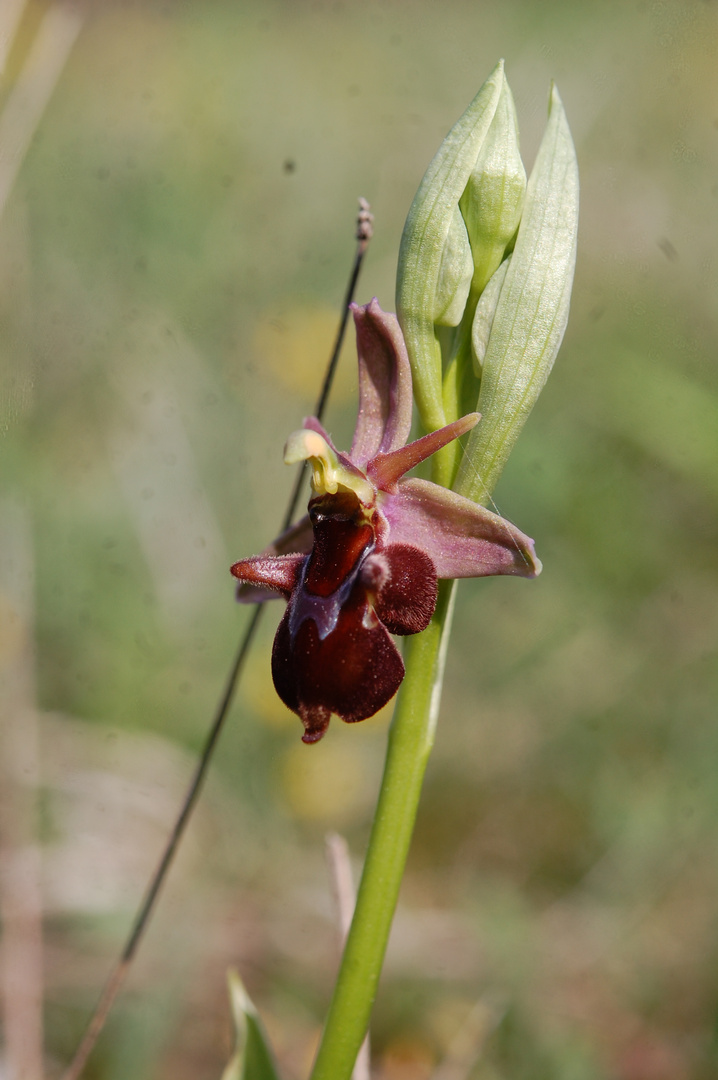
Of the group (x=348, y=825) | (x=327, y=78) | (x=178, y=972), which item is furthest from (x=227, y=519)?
(x=327, y=78)

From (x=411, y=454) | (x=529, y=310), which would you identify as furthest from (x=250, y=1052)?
(x=529, y=310)

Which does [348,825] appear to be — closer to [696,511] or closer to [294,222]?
[696,511]

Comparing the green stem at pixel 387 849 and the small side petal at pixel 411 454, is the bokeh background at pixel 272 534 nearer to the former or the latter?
the green stem at pixel 387 849

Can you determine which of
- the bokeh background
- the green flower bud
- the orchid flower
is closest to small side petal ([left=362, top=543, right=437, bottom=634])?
the orchid flower

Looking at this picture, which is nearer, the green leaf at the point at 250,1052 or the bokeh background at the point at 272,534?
the green leaf at the point at 250,1052

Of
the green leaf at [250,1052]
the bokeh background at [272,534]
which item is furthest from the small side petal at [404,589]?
the bokeh background at [272,534]

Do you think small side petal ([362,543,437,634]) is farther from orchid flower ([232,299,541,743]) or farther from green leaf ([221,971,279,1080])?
green leaf ([221,971,279,1080])
